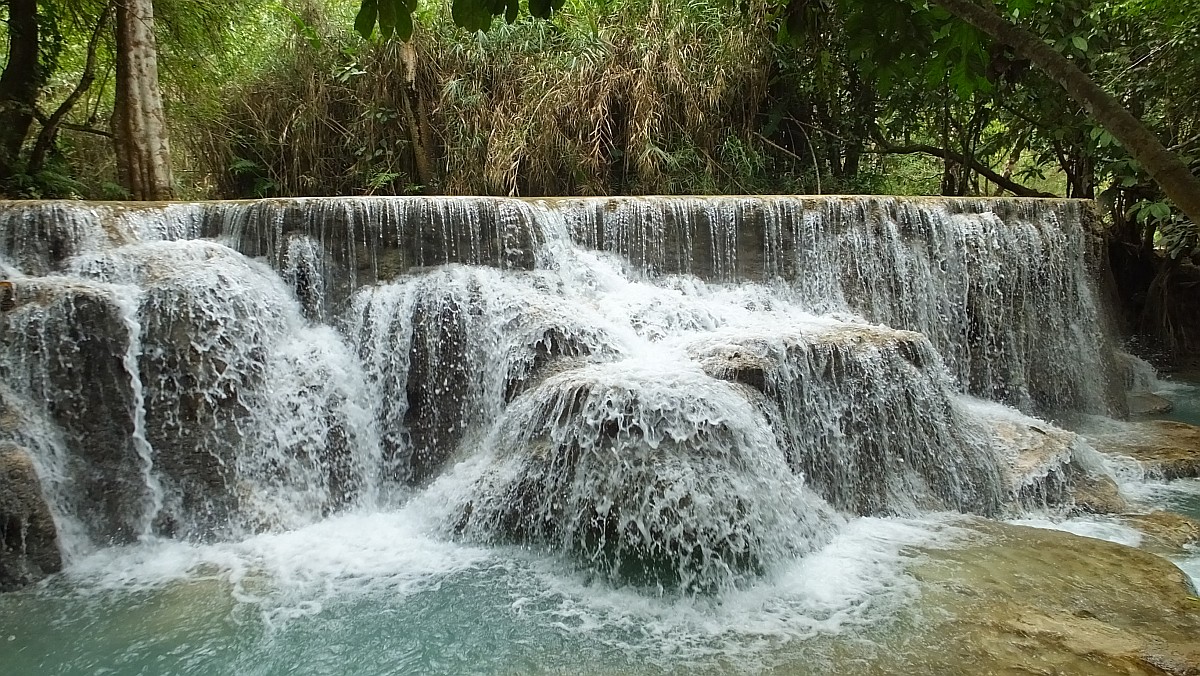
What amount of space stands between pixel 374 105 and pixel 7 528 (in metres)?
6.31

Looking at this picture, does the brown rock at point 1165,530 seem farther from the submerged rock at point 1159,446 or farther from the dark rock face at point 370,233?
the dark rock face at point 370,233

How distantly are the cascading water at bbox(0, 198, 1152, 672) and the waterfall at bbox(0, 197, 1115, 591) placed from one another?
0.6 inches

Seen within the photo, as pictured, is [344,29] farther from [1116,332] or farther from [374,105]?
[1116,332]

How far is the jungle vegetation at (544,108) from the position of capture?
7734mm

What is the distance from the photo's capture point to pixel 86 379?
4.42 metres

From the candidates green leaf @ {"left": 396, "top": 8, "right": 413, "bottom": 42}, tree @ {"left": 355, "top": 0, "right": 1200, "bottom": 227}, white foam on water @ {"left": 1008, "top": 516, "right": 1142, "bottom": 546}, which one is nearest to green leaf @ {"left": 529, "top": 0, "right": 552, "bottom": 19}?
tree @ {"left": 355, "top": 0, "right": 1200, "bottom": 227}

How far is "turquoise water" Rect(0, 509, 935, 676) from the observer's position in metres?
3.17

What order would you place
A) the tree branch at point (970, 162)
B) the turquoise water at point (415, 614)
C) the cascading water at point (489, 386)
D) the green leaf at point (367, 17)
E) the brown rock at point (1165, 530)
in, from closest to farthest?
the green leaf at point (367, 17) < the turquoise water at point (415, 614) < the cascading water at point (489, 386) < the brown rock at point (1165, 530) < the tree branch at point (970, 162)

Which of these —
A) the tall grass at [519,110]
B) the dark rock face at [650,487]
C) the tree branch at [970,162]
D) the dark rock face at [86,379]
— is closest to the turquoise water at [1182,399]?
the tree branch at [970,162]

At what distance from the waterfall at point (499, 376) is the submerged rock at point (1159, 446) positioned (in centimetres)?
114

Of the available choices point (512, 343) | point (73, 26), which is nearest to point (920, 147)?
point (512, 343)

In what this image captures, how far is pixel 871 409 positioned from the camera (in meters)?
4.86

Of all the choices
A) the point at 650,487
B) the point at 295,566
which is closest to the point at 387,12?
the point at 650,487

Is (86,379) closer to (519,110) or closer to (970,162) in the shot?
(519,110)
